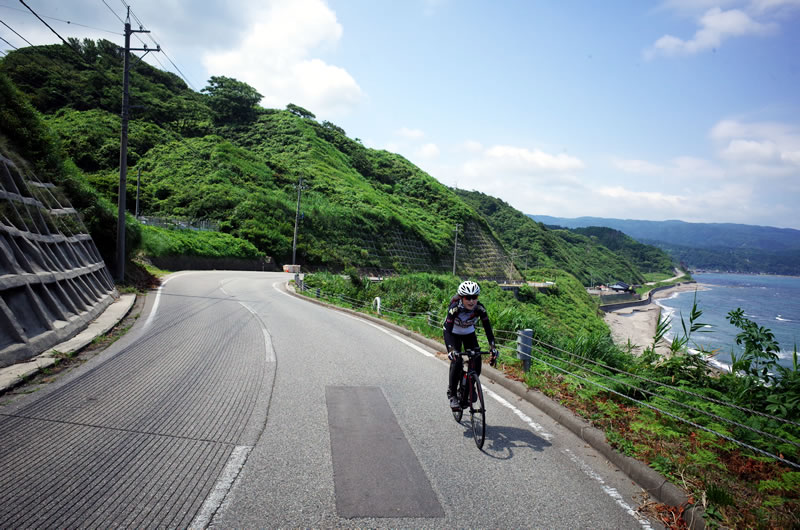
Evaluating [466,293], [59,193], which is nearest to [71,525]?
[466,293]

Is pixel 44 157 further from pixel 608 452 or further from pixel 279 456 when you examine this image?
pixel 608 452

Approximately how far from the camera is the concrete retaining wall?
684 centimetres

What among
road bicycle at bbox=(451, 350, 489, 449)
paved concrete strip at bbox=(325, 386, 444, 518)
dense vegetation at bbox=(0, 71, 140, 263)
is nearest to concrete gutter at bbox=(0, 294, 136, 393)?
paved concrete strip at bbox=(325, 386, 444, 518)

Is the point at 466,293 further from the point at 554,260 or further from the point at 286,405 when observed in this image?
the point at 554,260

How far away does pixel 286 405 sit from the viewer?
5816mm

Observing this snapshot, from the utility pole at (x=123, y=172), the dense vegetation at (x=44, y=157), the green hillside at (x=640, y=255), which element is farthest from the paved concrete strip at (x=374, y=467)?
the green hillside at (x=640, y=255)

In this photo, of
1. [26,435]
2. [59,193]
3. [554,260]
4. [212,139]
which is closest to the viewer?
[26,435]

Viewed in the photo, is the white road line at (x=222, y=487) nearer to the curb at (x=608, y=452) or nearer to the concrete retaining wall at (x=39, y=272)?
the curb at (x=608, y=452)

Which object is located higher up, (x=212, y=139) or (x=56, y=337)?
(x=212, y=139)

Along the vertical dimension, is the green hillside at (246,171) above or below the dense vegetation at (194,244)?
above

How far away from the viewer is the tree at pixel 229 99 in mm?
89250

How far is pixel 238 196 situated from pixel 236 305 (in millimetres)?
40609

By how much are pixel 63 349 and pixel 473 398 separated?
7.25 meters

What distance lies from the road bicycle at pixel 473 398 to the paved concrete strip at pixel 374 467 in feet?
2.71
